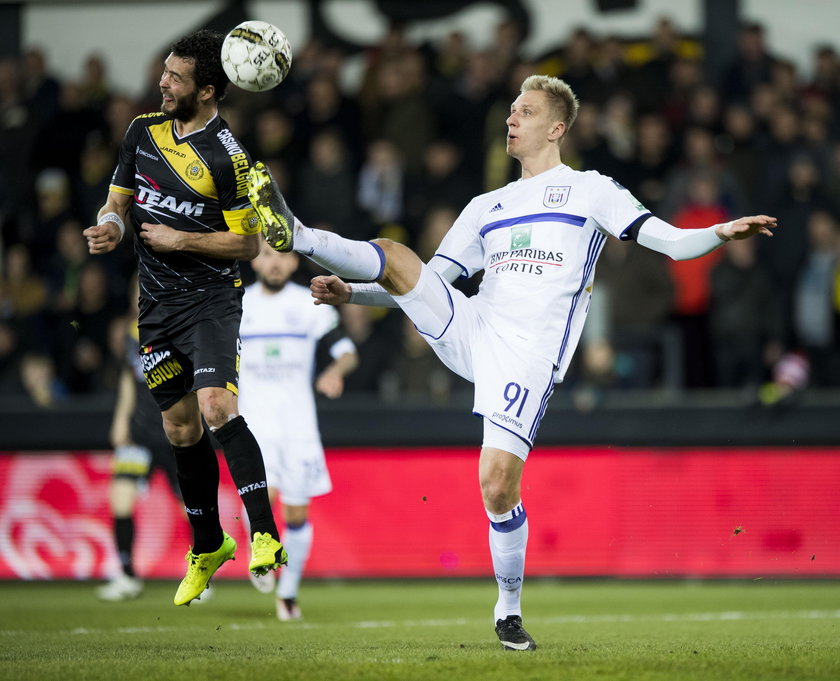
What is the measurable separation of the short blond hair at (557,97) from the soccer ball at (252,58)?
1482 millimetres

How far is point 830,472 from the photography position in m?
12.5

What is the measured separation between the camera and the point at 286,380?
33.7 ft

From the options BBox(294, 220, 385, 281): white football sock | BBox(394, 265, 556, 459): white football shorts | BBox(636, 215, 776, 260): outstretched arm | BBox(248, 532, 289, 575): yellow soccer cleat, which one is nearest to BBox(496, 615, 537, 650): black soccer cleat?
BBox(394, 265, 556, 459): white football shorts

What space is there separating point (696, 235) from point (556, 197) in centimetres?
92

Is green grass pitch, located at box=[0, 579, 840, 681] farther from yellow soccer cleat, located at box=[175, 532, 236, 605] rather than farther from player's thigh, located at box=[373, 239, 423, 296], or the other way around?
player's thigh, located at box=[373, 239, 423, 296]

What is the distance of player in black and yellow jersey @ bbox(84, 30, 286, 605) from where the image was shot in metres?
7.01

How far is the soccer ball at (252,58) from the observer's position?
6930 millimetres

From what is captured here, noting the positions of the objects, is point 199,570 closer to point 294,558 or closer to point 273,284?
point 294,558

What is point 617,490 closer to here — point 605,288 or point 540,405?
point 605,288

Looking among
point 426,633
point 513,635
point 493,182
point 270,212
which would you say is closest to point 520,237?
point 270,212

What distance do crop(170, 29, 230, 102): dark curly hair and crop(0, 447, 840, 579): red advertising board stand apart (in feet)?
20.0

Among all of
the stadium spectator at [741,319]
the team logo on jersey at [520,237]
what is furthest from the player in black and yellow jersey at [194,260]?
the stadium spectator at [741,319]

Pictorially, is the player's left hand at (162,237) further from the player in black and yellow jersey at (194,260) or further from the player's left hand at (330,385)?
the player's left hand at (330,385)

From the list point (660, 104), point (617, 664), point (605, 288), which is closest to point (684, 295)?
point (605, 288)
